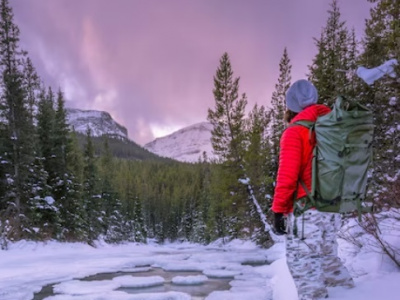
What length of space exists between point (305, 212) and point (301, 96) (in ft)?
3.95

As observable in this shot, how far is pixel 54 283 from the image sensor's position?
792cm

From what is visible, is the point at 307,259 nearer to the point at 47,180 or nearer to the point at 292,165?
the point at 292,165

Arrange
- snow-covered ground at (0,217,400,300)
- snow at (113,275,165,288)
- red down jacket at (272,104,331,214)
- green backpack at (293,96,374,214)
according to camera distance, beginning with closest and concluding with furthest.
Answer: green backpack at (293,96,374,214) < red down jacket at (272,104,331,214) < snow-covered ground at (0,217,400,300) < snow at (113,275,165,288)

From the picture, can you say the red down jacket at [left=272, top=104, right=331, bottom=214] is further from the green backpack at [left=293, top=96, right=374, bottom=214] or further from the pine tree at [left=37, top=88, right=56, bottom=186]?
the pine tree at [left=37, top=88, right=56, bottom=186]

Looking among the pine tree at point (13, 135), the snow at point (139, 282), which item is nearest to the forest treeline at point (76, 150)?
the pine tree at point (13, 135)

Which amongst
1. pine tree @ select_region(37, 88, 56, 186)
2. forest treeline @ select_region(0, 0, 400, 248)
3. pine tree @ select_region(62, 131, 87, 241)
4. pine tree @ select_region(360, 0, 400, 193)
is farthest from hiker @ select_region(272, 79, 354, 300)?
pine tree @ select_region(37, 88, 56, 186)

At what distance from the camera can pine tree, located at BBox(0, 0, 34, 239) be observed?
18594mm

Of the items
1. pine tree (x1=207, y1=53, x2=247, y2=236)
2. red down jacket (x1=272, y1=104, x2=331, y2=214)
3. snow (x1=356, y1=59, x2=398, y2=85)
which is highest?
pine tree (x1=207, y1=53, x2=247, y2=236)

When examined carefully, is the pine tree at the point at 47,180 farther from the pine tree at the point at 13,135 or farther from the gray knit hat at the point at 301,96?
the gray knit hat at the point at 301,96

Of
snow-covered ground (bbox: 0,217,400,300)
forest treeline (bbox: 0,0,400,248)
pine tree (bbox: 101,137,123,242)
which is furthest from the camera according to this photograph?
pine tree (bbox: 101,137,123,242)

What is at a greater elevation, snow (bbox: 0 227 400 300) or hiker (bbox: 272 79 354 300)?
hiker (bbox: 272 79 354 300)

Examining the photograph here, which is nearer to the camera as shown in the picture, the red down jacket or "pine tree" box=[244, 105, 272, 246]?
the red down jacket

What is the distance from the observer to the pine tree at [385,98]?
6164 mm

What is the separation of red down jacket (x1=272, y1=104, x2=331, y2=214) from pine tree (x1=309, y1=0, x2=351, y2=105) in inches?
613
